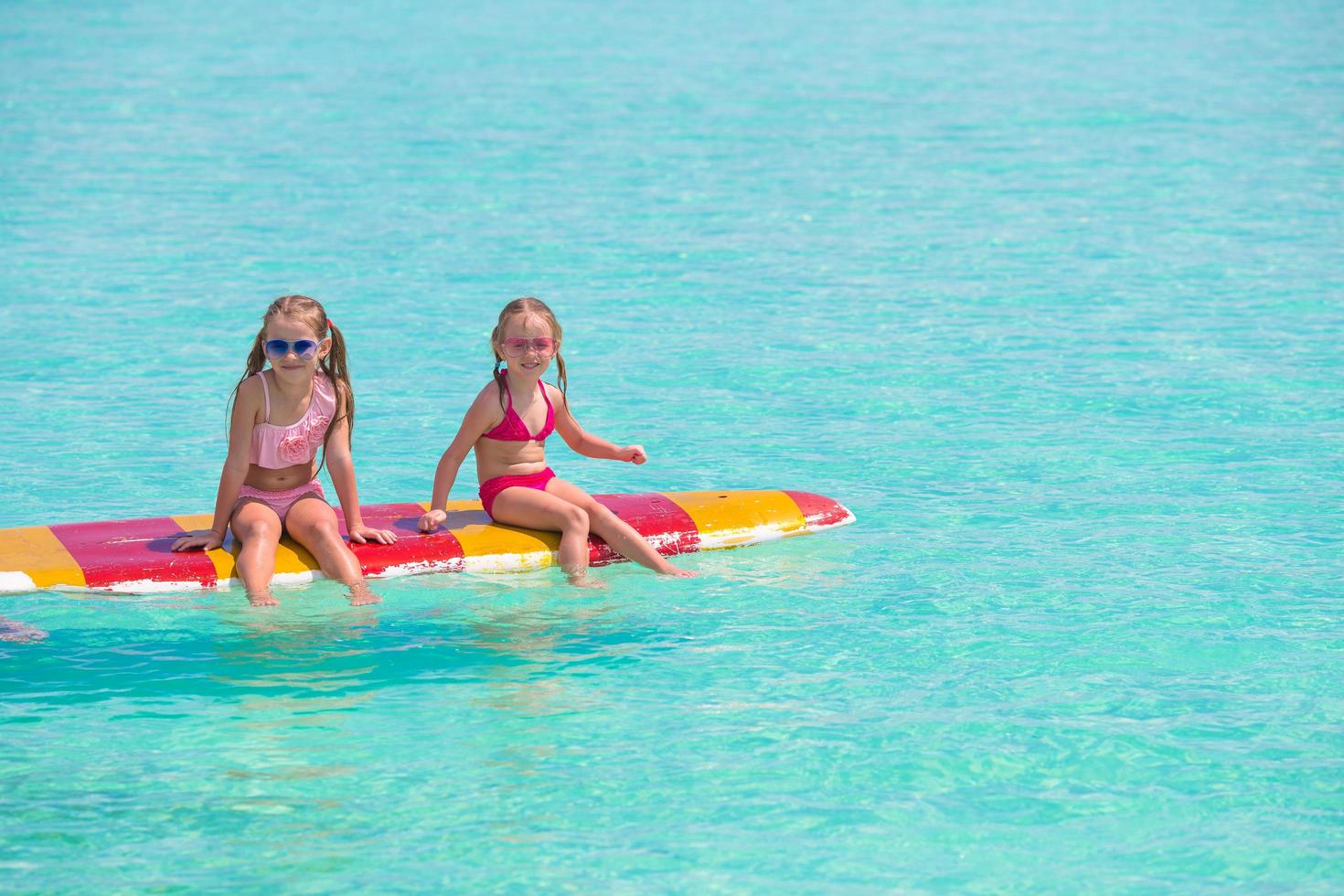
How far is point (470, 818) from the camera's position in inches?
167

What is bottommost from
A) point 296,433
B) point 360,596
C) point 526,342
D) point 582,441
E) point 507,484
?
point 360,596

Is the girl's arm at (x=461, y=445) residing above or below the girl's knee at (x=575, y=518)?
above

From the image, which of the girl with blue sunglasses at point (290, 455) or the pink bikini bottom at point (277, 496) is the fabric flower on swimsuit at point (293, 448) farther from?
the pink bikini bottom at point (277, 496)

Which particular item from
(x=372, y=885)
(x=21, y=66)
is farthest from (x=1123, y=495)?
(x=21, y=66)

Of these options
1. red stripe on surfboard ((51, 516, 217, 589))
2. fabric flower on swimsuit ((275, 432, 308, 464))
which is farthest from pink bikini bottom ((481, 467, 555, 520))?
red stripe on surfboard ((51, 516, 217, 589))

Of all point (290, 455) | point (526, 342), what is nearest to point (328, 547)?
point (290, 455)

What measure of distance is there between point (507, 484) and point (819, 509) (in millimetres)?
1178

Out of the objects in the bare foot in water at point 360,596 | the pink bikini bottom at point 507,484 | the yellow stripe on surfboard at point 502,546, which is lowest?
the bare foot in water at point 360,596

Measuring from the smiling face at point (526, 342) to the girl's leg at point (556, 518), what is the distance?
42cm

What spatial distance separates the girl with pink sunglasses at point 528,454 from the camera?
19.0 feet

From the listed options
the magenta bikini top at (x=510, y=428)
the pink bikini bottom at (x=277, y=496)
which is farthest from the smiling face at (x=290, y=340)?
the magenta bikini top at (x=510, y=428)

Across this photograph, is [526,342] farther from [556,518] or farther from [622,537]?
[622,537]

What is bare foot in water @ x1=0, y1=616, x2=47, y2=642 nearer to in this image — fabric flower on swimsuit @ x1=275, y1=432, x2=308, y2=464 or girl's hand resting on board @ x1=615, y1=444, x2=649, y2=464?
fabric flower on swimsuit @ x1=275, y1=432, x2=308, y2=464

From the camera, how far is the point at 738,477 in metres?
7.37
